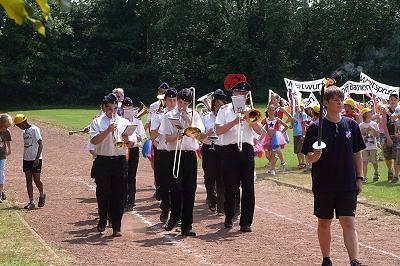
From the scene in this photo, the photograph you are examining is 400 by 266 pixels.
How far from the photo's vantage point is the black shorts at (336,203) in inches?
301

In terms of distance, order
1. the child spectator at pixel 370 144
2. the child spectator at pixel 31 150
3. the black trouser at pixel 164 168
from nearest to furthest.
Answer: the black trouser at pixel 164 168
the child spectator at pixel 31 150
the child spectator at pixel 370 144

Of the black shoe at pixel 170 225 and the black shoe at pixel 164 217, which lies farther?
the black shoe at pixel 164 217

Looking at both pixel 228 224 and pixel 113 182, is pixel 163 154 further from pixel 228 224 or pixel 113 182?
pixel 228 224

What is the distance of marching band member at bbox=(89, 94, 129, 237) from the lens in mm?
10562

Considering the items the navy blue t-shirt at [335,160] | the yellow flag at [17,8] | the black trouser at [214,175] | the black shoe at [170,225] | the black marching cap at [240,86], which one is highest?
the black marching cap at [240,86]

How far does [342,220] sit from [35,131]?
23.2 feet

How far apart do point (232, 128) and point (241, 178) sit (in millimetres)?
787

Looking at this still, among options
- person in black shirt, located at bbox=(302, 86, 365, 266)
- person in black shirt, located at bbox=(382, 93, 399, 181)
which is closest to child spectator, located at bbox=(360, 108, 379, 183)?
person in black shirt, located at bbox=(382, 93, 399, 181)

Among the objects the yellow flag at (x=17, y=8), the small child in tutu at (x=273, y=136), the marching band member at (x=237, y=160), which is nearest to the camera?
the yellow flag at (x=17, y=8)

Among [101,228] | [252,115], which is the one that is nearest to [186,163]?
[252,115]

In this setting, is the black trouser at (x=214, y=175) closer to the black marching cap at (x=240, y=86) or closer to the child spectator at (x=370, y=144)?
the black marching cap at (x=240, y=86)

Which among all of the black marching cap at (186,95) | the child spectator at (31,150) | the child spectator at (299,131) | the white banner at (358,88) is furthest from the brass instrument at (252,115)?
the white banner at (358,88)

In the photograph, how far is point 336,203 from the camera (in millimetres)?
7766

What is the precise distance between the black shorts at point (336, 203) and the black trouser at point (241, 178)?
130 inches
